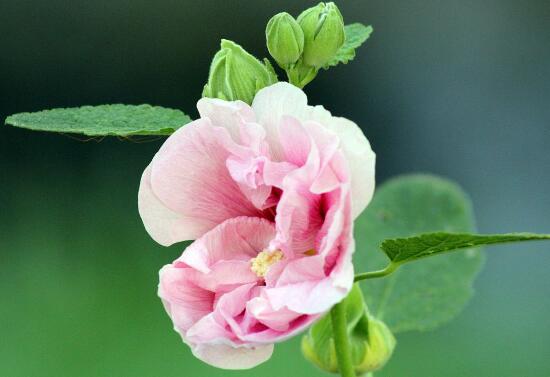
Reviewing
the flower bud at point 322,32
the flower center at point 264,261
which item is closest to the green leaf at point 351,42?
the flower bud at point 322,32

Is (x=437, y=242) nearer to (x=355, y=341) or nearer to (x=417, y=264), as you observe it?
(x=355, y=341)

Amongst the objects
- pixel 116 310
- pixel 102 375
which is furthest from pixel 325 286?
pixel 116 310

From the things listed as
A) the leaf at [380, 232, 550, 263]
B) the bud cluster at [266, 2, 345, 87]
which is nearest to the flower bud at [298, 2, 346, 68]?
the bud cluster at [266, 2, 345, 87]

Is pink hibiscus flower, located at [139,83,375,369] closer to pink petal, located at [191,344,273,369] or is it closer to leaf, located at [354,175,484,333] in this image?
pink petal, located at [191,344,273,369]

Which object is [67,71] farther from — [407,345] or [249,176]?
[249,176]

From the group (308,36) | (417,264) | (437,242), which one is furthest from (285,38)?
(417,264)

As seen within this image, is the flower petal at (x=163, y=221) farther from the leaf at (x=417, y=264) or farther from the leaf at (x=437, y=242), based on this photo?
the leaf at (x=417, y=264)
